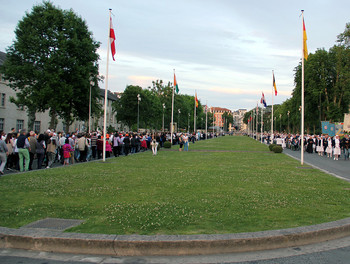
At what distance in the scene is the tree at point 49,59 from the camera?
36.1 metres

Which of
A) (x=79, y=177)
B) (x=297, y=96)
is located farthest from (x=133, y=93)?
(x=79, y=177)

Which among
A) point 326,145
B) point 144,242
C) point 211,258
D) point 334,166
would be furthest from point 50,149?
point 326,145

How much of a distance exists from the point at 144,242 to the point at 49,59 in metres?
34.7

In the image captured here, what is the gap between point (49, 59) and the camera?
3594 cm

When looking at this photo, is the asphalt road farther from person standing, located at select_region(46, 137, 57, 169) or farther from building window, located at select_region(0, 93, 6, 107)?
building window, located at select_region(0, 93, 6, 107)

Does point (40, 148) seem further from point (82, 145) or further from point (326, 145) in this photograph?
point (326, 145)

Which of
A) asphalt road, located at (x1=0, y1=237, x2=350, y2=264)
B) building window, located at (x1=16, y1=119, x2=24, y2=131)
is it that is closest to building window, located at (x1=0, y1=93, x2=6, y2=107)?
building window, located at (x1=16, y1=119, x2=24, y2=131)

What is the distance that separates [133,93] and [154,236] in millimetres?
71610

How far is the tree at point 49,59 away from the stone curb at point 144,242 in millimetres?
32553

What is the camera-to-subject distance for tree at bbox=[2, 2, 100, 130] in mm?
36125

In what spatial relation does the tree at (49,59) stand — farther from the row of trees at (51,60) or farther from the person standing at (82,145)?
the person standing at (82,145)

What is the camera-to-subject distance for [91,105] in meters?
40.6

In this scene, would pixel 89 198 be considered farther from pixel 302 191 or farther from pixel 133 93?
pixel 133 93

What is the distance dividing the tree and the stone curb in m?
32.6
